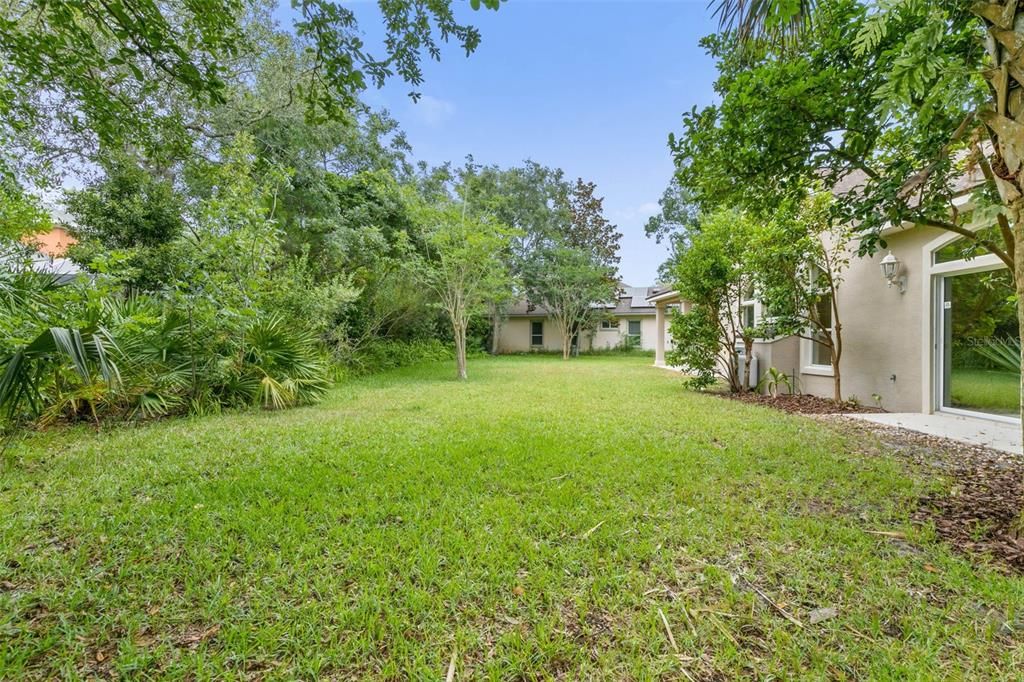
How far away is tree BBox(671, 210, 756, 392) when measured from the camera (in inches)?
318

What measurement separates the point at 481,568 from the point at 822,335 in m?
8.36

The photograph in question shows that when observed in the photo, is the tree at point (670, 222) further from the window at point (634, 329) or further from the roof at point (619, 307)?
the window at point (634, 329)

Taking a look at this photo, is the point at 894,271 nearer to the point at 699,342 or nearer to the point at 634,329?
the point at 699,342

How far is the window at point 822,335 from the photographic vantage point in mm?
7781

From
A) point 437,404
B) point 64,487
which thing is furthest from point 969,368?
point 64,487

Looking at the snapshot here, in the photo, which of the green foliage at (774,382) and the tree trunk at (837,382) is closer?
the tree trunk at (837,382)

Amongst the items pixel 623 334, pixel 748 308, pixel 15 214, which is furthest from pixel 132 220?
pixel 623 334

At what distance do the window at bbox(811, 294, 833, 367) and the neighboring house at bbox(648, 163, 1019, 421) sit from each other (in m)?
0.27

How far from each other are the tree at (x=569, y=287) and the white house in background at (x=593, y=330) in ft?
4.23

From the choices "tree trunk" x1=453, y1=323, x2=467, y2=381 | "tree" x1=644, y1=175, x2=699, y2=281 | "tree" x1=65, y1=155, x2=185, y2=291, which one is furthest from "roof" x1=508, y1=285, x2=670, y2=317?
"tree" x1=65, y1=155, x2=185, y2=291

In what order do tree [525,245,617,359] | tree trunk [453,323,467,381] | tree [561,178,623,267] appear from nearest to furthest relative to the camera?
tree trunk [453,323,467,381], tree [525,245,617,359], tree [561,178,623,267]

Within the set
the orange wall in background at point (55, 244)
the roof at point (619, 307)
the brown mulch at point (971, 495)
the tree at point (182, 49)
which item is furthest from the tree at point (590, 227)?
the tree at point (182, 49)

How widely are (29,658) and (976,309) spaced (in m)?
9.26

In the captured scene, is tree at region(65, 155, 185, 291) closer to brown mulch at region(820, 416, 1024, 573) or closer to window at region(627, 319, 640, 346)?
brown mulch at region(820, 416, 1024, 573)
